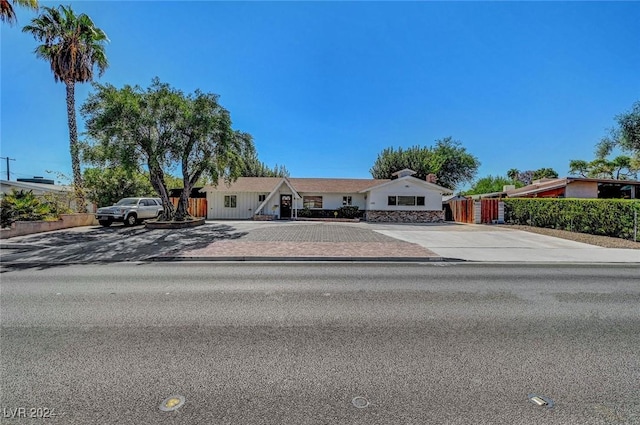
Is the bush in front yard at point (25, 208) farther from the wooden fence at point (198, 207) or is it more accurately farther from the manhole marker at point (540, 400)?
the manhole marker at point (540, 400)

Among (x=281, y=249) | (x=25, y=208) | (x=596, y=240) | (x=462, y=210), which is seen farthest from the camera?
(x=462, y=210)

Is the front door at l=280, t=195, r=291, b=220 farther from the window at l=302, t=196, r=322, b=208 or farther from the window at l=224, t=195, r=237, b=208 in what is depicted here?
the window at l=224, t=195, r=237, b=208

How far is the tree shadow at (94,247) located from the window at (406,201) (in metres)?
18.2

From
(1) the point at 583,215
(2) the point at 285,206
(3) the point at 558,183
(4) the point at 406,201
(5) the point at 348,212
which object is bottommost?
(1) the point at 583,215

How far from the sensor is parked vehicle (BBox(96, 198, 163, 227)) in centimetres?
1956

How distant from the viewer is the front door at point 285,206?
30797 millimetres

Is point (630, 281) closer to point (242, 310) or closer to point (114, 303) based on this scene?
point (242, 310)

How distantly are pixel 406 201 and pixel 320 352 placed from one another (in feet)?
90.7

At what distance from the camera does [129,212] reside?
A: 20.1m

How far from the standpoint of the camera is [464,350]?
3.81 m

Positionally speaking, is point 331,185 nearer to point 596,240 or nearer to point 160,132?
point 160,132

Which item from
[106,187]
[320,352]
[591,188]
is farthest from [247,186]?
[591,188]

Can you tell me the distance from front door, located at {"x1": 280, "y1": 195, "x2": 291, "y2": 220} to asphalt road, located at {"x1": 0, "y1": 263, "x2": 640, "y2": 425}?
23.8 metres

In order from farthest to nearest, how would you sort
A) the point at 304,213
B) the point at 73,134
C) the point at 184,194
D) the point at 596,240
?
the point at 304,213 < the point at 184,194 < the point at 73,134 < the point at 596,240
